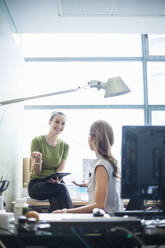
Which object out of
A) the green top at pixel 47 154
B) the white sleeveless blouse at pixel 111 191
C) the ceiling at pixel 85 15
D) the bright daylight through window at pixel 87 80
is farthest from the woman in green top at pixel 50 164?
the white sleeveless blouse at pixel 111 191

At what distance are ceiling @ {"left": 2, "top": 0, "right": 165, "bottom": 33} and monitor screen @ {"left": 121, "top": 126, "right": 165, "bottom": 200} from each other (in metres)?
2.06

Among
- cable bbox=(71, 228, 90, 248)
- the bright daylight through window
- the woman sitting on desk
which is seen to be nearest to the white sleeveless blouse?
the woman sitting on desk

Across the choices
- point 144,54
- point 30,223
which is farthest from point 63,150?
point 30,223

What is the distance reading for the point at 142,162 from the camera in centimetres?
132

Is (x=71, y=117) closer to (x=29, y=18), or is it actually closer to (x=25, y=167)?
(x=25, y=167)

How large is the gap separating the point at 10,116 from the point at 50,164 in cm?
75

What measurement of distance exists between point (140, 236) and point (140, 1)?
8.40 ft

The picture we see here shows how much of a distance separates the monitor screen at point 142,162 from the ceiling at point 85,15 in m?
2.06

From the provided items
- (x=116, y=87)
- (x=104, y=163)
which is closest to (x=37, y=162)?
(x=104, y=163)

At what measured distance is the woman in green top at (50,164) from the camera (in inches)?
114

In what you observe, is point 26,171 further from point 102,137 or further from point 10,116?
point 102,137

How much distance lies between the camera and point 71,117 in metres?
4.10

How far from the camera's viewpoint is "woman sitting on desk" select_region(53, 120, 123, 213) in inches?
65.2

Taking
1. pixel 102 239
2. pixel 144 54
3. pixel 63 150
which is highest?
pixel 144 54
